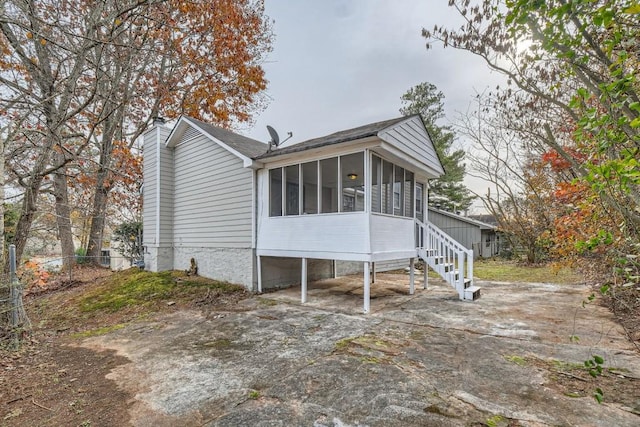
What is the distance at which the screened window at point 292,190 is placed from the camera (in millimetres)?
7836

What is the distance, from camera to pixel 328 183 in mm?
9352

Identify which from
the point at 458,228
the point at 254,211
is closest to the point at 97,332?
the point at 254,211

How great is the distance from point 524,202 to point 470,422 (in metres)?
15.1

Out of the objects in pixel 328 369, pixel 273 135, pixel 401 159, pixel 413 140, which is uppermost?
pixel 273 135

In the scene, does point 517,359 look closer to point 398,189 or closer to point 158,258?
point 398,189

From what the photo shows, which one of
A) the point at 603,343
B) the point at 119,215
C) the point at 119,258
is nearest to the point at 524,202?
the point at 603,343

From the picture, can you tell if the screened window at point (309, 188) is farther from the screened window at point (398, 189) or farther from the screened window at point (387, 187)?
the screened window at point (398, 189)

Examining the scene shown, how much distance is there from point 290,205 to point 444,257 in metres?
4.08

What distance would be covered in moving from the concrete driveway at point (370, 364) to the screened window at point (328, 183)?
10.7 feet

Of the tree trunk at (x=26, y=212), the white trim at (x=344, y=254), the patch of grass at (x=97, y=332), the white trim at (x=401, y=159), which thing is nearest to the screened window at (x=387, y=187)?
the white trim at (x=401, y=159)

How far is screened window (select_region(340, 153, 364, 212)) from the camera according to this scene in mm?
7031

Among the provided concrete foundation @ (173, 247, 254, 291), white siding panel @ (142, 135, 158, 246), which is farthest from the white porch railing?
white siding panel @ (142, 135, 158, 246)

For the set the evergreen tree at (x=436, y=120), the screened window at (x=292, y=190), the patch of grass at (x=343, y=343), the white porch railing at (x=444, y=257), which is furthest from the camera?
the evergreen tree at (x=436, y=120)

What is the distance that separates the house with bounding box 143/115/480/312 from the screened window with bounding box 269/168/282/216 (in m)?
0.03
